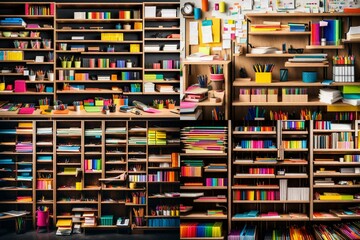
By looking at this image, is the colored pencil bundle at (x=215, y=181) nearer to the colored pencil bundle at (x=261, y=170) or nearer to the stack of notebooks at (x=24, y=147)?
the colored pencil bundle at (x=261, y=170)

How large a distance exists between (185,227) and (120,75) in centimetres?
179

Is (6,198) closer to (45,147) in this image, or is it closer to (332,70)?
(45,147)

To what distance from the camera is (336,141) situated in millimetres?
6293

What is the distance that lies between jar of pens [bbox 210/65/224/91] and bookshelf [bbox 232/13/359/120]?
13cm

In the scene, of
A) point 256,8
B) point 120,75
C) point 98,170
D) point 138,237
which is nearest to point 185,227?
point 138,237

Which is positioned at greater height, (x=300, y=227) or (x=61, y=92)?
(x=61, y=92)

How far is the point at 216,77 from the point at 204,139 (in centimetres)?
68

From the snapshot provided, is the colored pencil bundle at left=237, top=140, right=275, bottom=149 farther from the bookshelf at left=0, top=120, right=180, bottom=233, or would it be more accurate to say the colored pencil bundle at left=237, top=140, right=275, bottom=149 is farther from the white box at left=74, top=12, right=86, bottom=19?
the white box at left=74, top=12, right=86, bottom=19

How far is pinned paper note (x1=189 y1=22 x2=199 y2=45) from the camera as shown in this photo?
5793 mm

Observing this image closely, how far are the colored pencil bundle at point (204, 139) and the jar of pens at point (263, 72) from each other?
1.95ft

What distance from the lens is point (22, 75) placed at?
5.12 metres

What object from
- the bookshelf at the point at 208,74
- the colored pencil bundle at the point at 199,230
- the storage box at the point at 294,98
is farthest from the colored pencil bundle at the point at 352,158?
the colored pencil bundle at the point at 199,230

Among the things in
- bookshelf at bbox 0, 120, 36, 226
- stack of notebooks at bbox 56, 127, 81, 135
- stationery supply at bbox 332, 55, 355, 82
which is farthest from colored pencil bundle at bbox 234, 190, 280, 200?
bookshelf at bbox 0, 120, 36, 226

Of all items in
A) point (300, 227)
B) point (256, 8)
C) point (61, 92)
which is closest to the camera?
point (61, 92)
